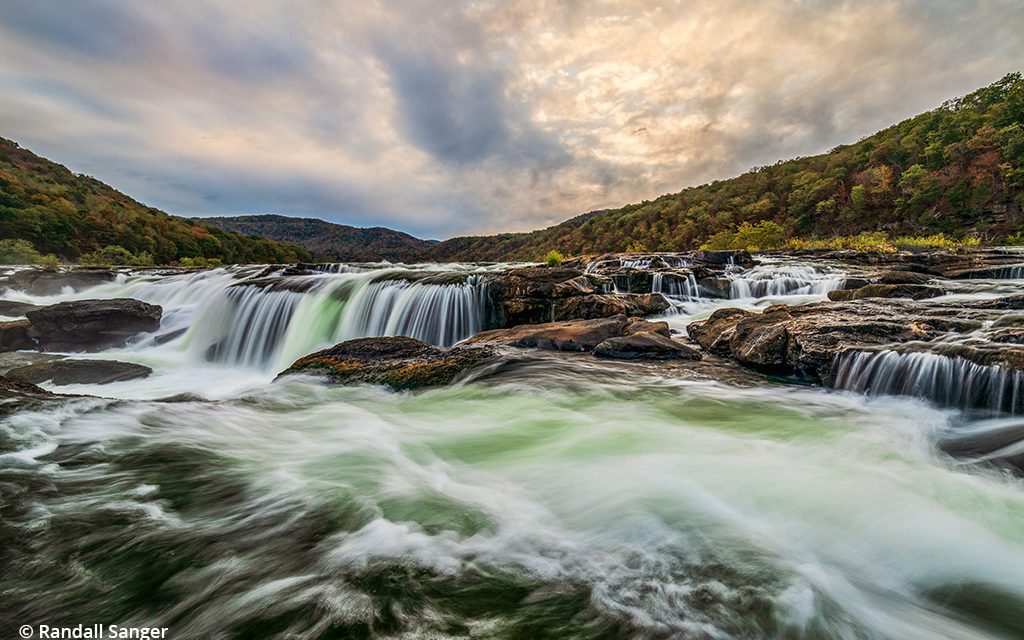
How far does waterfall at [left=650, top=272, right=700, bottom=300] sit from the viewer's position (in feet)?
51.7

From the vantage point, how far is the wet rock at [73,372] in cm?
805

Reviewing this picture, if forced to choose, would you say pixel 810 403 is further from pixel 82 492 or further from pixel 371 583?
pixel 82 492

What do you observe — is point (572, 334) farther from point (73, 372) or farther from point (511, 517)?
point (73, 372)

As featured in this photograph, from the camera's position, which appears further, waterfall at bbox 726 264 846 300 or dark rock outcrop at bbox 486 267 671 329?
waterfall at bbox 726 264 846 300

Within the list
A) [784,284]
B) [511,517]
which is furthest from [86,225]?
[784,284]

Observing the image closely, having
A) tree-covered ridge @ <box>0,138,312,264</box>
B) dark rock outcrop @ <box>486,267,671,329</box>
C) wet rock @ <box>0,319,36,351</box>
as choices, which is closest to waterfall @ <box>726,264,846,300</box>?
dark rock outcrop @ <box>486,267,671,329</box>

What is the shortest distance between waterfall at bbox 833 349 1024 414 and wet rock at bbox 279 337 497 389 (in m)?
5.32

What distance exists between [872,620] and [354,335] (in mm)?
11488

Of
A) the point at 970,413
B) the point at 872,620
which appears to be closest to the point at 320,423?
the point at 872,620

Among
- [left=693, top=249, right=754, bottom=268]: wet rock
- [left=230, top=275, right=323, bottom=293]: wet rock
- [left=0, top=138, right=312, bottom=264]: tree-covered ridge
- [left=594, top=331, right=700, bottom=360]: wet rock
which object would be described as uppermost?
[left=0, top=138, right=312, bottom=264]: tree-covered ridge

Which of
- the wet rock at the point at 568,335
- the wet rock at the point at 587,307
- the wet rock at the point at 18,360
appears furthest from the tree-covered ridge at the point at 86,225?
the wet rock at the point at 568,335

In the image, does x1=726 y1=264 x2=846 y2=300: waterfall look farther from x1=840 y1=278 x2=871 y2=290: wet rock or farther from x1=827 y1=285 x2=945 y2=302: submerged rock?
x1=827 y1=285 x2=945 y2=302: submerged rock

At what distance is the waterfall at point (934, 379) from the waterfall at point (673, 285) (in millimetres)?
9852

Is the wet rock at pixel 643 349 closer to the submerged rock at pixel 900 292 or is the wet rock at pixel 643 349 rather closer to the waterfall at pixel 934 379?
the waterfall at pixel 934 379
